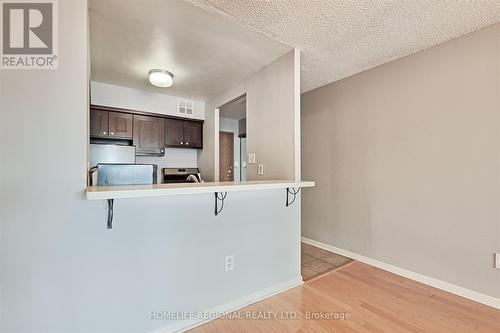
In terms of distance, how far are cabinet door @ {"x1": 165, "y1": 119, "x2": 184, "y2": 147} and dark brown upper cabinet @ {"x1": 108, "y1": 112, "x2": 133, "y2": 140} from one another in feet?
1.86

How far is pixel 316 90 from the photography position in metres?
3.52

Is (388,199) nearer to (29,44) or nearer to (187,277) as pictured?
(187,277)

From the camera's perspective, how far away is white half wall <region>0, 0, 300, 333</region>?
1.17 metres

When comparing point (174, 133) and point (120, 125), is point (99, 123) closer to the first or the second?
point (120, 125)

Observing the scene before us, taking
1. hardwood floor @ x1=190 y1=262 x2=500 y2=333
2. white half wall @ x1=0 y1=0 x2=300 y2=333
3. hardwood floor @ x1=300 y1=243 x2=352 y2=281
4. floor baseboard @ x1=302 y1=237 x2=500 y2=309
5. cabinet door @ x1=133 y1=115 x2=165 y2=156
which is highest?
cabinet door @ x1=133 y1=115 x2=165 y2=156

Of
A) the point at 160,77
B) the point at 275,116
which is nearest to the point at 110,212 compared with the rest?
the point at 275,116

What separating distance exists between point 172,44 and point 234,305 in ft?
8.01

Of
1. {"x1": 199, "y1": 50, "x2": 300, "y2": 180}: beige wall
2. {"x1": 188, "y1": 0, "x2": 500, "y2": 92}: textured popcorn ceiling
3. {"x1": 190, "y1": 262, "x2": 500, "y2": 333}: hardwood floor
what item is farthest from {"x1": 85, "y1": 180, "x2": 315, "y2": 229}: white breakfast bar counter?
{"x1": 188, "y1": 0, "x2": 500, "y2": 92}: textured popcorn ceiling

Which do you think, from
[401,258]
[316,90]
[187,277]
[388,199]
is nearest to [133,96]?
[316,90]

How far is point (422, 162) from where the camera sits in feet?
Result: 7.77

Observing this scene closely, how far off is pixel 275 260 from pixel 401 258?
56.8 inches

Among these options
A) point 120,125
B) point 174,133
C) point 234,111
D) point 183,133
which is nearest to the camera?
point 120,125

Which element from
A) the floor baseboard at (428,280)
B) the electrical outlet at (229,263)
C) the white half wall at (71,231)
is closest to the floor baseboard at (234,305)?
the white half wall at (71,231)

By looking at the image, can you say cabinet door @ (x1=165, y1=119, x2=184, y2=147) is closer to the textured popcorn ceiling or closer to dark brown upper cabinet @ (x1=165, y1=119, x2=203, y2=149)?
dark brown upper cabinet @ (x1=165, y1=119, x2=203, y2=149)
